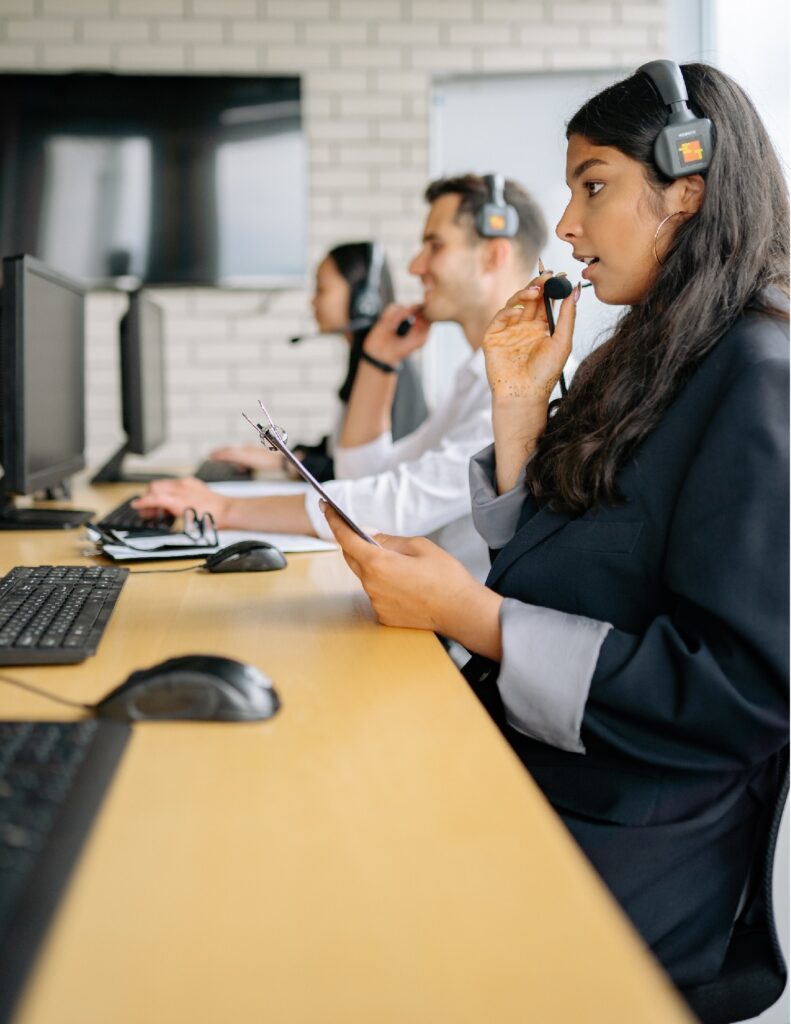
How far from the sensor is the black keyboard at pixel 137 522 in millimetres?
1896

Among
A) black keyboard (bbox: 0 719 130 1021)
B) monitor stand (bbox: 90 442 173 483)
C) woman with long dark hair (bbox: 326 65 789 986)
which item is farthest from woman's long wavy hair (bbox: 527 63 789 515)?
monitor stand (bbox: 90 442 173 483)

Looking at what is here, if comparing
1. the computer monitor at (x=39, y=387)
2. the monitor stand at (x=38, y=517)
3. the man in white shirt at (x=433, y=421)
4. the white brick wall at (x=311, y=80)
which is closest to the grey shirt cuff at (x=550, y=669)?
the man in white shirt at (x=433, y=421)

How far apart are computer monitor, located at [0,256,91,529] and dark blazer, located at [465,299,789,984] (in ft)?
3.31

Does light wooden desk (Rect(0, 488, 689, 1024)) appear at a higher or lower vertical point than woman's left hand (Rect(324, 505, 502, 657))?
lower

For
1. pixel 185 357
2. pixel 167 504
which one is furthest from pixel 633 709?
pixel 185 357

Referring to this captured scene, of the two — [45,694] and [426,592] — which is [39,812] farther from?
→ [426,592]

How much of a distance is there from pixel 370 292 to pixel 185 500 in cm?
157

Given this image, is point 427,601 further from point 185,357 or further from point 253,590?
point 185,357

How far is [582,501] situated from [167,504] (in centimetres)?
97

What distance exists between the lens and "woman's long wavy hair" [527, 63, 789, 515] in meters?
1.12

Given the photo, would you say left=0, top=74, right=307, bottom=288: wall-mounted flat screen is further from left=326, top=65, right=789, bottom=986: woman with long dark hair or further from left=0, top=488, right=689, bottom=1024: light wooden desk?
left=0, top=488, right=689, bottom=1024: light wooden desk

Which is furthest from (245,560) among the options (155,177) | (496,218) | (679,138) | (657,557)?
(155,177)

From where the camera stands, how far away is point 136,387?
9.70 ft

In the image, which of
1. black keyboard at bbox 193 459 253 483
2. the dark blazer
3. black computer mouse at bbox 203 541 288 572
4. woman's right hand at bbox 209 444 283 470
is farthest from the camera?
woman's right hand at bbox 209 444 283 470
